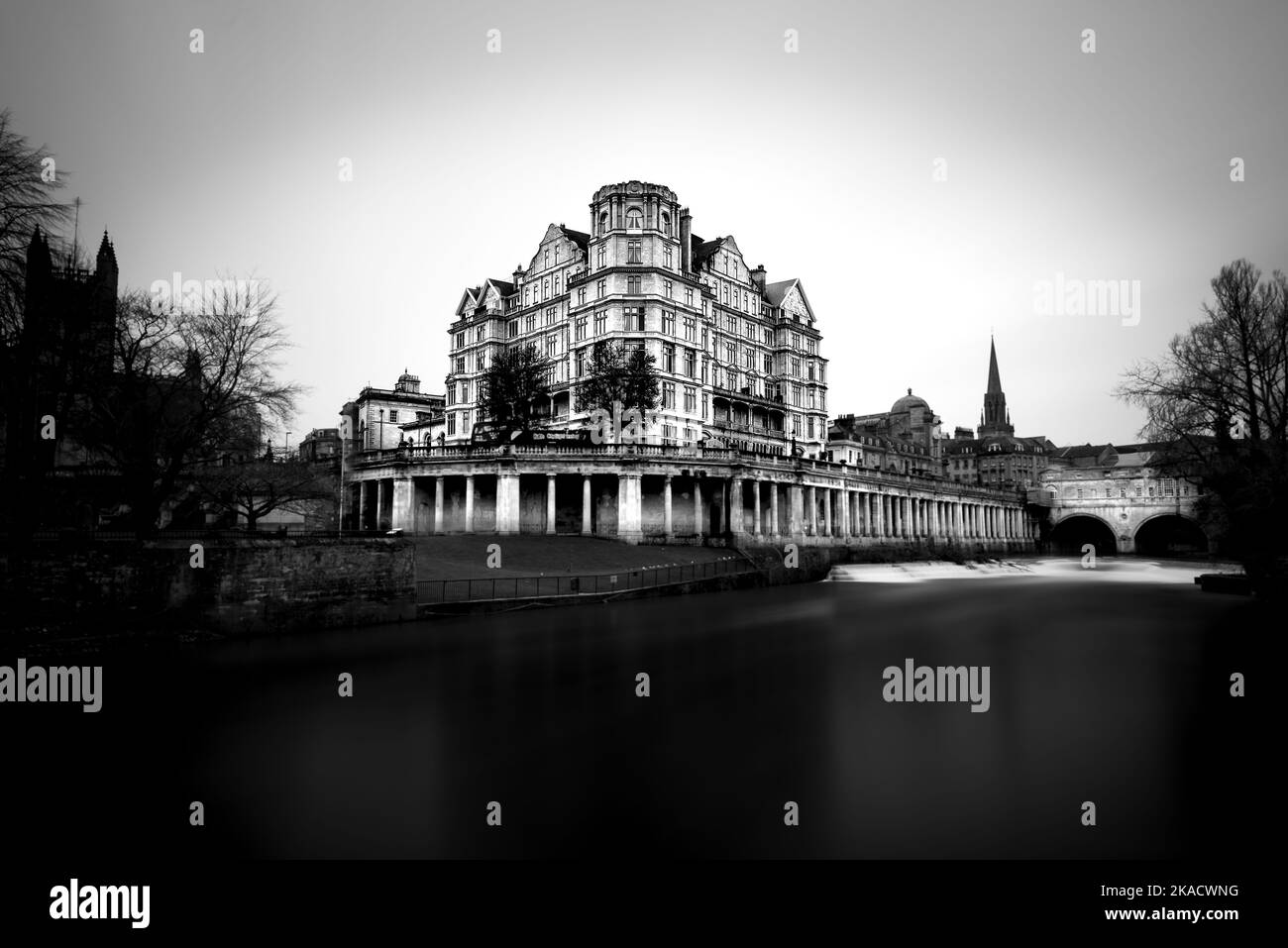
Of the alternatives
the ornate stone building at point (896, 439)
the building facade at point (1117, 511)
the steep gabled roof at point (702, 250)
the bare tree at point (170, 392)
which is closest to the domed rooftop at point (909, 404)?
the ornate stone building at point (896, 439)

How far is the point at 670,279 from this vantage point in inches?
2958

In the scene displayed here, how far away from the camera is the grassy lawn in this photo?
3750 centimetres

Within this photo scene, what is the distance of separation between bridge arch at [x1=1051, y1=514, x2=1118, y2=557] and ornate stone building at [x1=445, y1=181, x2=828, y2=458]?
55.5m

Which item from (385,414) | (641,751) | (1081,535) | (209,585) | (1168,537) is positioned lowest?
(1168,537)

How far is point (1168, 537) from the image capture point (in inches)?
4783

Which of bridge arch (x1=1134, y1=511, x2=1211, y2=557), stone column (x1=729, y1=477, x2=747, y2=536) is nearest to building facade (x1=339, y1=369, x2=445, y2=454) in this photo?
stone column (x1=729, y1=477, x2=747, y2=536)

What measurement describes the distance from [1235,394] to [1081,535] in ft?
364

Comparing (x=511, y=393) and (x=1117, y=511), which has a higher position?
(x=511, y=393)

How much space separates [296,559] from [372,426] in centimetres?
8717

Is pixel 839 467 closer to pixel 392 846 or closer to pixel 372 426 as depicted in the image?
pixel 392 846

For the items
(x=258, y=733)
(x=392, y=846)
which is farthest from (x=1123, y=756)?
(x=258, y=733)

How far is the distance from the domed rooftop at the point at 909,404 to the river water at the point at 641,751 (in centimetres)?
12479

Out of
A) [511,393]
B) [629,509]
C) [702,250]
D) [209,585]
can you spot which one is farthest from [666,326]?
[209,585]

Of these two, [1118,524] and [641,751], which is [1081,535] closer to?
[1118,524]
